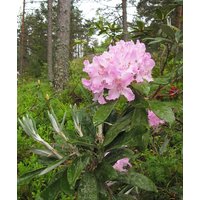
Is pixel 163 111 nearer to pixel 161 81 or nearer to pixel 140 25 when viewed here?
pixel 161 81

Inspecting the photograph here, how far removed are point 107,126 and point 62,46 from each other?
2.09 metres

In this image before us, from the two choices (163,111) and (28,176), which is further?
(28,176)

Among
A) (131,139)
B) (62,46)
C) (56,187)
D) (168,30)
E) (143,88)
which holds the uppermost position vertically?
(62,46)

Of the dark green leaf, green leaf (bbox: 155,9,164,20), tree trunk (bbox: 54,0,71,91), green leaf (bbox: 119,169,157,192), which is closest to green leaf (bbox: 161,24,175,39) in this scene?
green leaf (bbox: 155,9,164,20)

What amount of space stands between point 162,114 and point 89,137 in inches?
8.6

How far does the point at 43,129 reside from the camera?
1.96 metres

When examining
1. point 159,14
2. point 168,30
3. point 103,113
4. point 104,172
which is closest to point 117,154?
point 104,172

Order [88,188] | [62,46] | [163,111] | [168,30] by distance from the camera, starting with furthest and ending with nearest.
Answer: [62,46] < [168,30] < [88,188] < [163,111]

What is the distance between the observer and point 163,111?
71 centimetres

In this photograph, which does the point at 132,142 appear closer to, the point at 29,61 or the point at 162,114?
the point at 162,114

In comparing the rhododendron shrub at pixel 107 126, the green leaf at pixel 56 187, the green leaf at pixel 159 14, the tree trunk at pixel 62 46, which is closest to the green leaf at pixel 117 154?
the rhododendron shrub at pixel 107 126

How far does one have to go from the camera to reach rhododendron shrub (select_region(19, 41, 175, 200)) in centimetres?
73

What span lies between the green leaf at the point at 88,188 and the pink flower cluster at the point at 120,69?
0.19 meters
